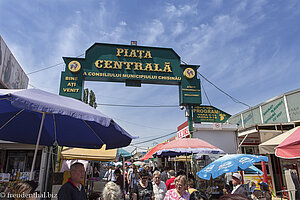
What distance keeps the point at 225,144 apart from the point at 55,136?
12853mm

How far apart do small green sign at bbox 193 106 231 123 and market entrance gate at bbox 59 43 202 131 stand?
47 cm

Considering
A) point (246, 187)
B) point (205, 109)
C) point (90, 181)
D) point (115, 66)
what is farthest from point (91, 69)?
point (246, 187)

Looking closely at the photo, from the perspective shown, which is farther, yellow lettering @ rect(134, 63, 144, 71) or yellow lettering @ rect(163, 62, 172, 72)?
yellow lettering @ rect(163, 62, 172, 72)

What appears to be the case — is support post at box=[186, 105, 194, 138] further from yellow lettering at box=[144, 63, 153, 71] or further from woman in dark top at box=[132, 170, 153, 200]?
woman in dark top at box=[132, 170, 153, 200]

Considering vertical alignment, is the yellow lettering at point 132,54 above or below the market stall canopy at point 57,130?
above

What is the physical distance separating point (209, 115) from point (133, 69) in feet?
21.2

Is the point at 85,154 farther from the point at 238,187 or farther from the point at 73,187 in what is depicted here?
the point at 238,187

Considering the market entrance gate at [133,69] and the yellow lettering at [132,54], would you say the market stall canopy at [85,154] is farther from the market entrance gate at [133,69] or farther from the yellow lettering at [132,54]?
the yellow lettering at [132,54]

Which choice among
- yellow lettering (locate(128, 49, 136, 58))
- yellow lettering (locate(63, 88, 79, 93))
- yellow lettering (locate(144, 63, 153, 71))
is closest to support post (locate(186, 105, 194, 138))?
yellow lettering (locate(144, 63, 153, 71))

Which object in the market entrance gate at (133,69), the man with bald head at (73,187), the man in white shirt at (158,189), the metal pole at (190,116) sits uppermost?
the market entrance gate at (133,69)

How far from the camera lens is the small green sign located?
49.7 ft

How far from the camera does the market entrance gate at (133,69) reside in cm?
1456

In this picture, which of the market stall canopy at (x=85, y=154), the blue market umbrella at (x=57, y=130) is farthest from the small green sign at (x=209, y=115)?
the blue market umbrella at (x=57, y=130)

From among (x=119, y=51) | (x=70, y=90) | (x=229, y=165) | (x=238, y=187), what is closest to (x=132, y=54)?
(x=119, y=51)
